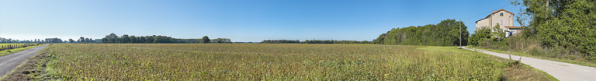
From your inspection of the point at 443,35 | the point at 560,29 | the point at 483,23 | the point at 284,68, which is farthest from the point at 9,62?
the point at 483,23

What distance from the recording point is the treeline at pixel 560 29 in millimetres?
11562

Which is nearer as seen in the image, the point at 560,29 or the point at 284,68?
the point at 284,68

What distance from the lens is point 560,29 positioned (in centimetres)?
1372

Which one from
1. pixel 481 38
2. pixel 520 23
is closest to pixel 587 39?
pixel 520 23

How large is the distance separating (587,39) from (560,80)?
8.44 m

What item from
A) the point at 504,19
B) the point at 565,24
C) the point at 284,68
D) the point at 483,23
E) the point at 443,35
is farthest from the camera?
the point at 483,23

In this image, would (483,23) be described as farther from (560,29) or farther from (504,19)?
(560,29)

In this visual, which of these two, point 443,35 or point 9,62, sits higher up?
point 443,35

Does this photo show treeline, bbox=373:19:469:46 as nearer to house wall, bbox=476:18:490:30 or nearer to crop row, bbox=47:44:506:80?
house wall, bbox=476:18:490:30

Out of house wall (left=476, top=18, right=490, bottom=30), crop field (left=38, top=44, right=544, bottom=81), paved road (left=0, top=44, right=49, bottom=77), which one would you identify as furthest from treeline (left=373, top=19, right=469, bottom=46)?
paved road (left=0, top=44, right=49, bottom=77)

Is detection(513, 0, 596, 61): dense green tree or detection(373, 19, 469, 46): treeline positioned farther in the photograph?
detection(373, 19, 469, 46): treeline

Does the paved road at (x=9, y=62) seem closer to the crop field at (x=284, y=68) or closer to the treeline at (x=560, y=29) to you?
the crop field at (x=284, y=68)

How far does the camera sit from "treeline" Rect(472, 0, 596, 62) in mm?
11562

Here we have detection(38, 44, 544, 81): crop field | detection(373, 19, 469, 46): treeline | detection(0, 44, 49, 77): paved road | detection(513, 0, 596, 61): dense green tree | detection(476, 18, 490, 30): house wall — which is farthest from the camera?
detection(476, 18, 490, 30): house wall
